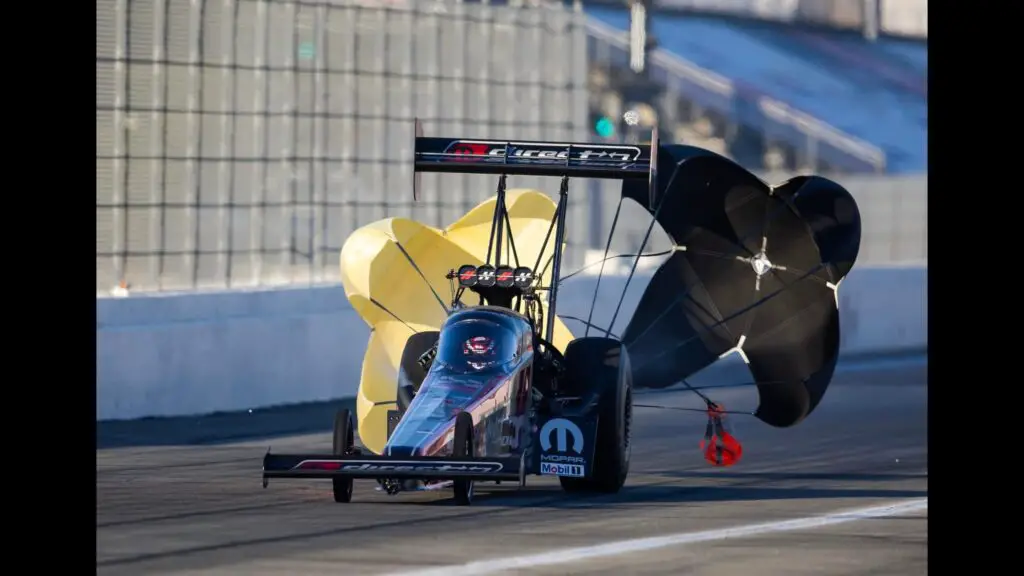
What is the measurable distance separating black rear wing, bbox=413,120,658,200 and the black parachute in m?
1.91

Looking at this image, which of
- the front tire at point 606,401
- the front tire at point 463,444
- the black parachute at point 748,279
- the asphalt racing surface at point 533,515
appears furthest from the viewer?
the black parachute at point 748,279

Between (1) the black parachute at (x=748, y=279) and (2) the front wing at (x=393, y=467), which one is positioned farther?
(1) the black parachute at (x=748, y=279)

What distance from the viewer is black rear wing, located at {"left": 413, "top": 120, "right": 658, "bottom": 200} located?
17.1m

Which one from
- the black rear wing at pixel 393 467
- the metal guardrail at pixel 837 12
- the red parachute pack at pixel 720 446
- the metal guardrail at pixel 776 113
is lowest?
the red parachute pack at pixel 720 446

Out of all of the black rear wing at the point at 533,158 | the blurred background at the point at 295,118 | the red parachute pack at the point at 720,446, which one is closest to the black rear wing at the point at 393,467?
the black rear wing at the point at 533,158

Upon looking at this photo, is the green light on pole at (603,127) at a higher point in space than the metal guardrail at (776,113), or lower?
lower

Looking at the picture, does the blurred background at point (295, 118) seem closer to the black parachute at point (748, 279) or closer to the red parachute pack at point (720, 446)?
the black parachute at point (748, 279)

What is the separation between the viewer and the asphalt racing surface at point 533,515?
12.0 meters

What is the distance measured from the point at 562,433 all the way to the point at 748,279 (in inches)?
196

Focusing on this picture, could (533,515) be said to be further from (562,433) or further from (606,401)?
(606,401)

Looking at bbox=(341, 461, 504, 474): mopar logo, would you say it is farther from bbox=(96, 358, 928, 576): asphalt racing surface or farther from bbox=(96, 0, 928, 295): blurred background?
bbox=(96, 0, 928, 295): blurred background
